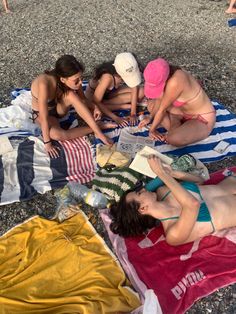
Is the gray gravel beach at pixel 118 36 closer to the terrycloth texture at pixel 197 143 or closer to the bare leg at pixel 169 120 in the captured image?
the terrycloth texture at pixel 197 143

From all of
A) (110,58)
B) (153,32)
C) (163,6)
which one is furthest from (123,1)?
(110,58)

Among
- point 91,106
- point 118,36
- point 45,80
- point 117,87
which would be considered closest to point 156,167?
point 45,80

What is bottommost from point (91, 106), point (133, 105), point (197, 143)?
point (197, 143)

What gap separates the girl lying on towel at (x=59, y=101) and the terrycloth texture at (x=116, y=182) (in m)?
0.63

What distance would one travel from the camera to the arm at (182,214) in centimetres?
333

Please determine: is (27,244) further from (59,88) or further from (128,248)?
(59,88)

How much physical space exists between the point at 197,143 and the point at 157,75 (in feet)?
3.78

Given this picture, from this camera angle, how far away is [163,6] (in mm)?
8961

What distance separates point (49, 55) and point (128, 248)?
15.0 feet

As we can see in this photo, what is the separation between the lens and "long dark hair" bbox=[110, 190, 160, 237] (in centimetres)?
→ 354

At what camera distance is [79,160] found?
4.71 metres

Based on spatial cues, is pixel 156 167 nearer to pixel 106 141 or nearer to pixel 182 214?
pixel 182 214

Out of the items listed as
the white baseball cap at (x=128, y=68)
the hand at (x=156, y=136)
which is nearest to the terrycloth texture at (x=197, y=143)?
the hand at (x=156, y=136)

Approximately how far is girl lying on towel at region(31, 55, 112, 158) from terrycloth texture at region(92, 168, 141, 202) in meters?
0.63
